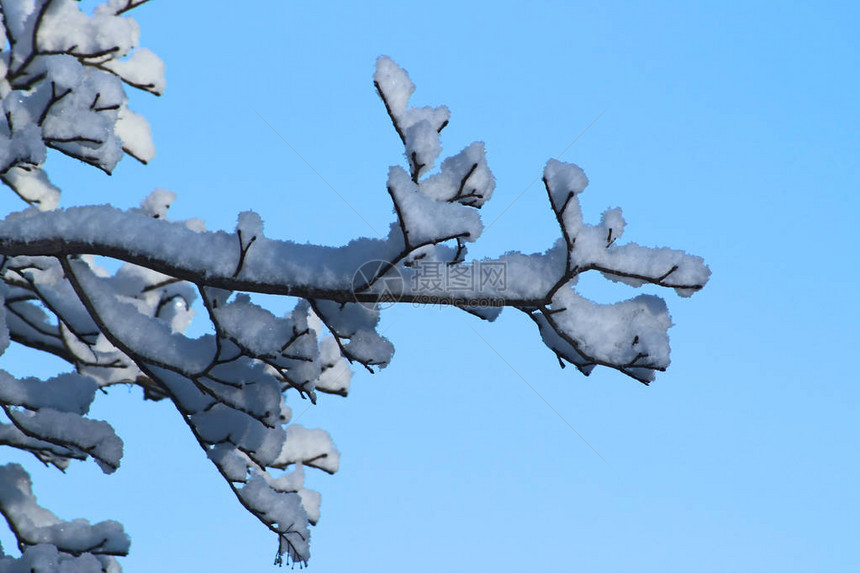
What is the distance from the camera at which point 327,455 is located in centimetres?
563

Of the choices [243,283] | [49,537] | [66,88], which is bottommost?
[49,537]

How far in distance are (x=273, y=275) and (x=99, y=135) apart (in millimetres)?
1197

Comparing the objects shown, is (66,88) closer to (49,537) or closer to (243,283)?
(243,283)

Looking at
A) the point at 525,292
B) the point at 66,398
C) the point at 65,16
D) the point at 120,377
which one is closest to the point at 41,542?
the point at 66,398

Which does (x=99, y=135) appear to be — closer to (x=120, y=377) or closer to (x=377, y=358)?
(x=377, y=358)

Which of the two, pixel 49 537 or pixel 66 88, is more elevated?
pixel 66 88

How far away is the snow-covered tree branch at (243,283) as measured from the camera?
3088mm

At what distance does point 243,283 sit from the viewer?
3225mm

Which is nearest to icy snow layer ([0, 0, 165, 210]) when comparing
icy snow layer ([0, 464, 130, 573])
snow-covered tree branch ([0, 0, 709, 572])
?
snow-covered tree branch ([0, 0, 709, 572])

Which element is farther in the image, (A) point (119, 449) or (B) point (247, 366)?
(A) point (119, 449)

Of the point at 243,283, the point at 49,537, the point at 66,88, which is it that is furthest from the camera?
the point at 49,537

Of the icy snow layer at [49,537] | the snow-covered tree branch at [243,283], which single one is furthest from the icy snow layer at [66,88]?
the icy snow layer at [49,537]

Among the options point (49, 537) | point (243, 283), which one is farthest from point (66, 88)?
point (49, 537)

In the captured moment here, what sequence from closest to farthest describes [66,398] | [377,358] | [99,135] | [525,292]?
[525,292], [377,358], [99,135], [66,398]
